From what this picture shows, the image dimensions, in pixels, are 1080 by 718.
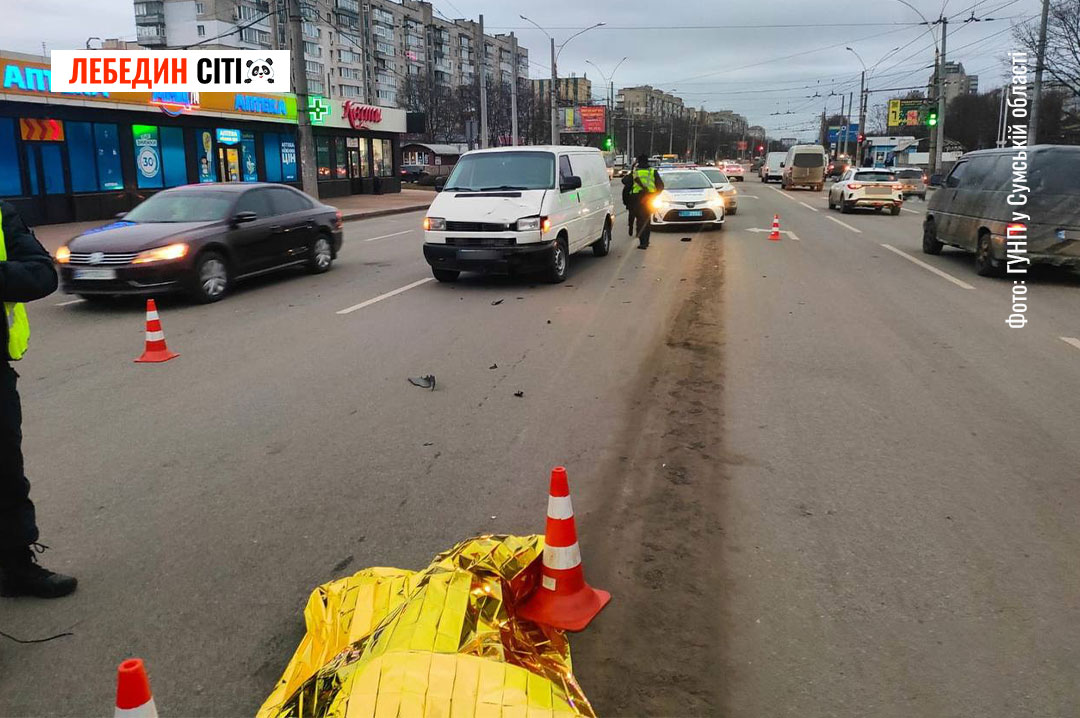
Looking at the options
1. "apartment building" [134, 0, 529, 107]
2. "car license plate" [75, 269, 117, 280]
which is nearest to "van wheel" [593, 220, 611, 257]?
"car license plate" [75, 269, 117, 280]

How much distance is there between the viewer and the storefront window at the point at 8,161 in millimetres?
21203

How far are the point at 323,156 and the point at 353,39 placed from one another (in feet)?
206

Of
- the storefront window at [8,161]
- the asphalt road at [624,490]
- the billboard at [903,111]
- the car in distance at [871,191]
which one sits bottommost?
the asphalt road at [624,490]

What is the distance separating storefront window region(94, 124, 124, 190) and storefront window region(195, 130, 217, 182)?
376cm

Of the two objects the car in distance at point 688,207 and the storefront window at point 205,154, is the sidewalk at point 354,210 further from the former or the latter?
the car in distance at point 688,207

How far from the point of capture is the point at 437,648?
2.35 m

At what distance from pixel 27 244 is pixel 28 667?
173cm

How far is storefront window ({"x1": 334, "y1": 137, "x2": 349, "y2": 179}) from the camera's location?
38.1 m

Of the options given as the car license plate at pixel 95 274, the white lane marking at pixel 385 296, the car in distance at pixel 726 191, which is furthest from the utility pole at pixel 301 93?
the car license plate at pixel 95 274

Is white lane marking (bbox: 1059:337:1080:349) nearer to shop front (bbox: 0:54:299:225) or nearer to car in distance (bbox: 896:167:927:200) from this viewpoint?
shop front (bbox: 0:54:299:225)

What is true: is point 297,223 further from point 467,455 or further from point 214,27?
point 214,27

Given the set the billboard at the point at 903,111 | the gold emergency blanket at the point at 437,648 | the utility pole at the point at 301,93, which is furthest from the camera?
the billboard at the point at 903,111

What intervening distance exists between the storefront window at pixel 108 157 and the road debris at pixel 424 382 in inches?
871

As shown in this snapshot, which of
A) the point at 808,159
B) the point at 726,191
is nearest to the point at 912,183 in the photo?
the point at 808,159
